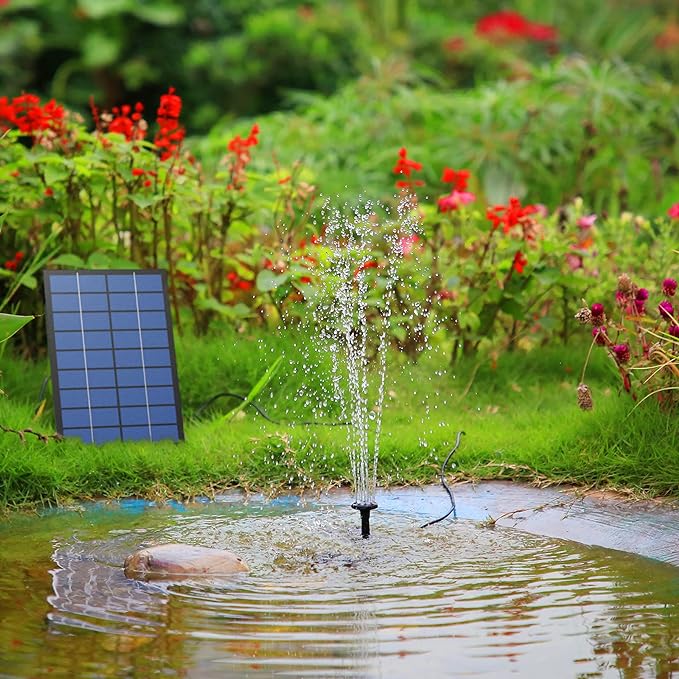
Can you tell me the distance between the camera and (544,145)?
805 cm

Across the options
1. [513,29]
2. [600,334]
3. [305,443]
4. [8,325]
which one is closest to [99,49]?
[513,29]

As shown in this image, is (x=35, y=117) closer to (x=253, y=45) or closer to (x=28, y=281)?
(x=28, y=281)

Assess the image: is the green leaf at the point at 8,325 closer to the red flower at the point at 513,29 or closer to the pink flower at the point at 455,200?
the pink flower at the point at 455,200

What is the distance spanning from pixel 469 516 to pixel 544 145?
4.64m

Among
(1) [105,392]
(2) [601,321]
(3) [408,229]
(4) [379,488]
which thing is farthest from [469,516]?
(3) [408,229]

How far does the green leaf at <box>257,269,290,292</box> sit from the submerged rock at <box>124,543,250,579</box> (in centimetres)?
193

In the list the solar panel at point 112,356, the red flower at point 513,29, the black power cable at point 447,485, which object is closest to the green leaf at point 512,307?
the black power cable at point 447,485

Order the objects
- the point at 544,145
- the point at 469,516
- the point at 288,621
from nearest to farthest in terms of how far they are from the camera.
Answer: the point at 288,621, the point at 469,516, the point at 544,145

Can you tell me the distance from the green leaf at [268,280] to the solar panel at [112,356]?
41 cm

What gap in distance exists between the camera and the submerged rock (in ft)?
10.5

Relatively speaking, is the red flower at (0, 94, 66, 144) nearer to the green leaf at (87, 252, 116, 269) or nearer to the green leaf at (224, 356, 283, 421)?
the green leaf at (87, 252, 116, 269)

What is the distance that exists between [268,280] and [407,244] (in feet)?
2.76

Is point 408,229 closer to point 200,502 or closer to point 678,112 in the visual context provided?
point 200,502

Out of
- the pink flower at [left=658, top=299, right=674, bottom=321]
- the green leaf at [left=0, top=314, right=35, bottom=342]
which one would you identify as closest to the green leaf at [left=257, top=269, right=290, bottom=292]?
the green leaf at [left=0, top=314, right=35, bottom=342]
